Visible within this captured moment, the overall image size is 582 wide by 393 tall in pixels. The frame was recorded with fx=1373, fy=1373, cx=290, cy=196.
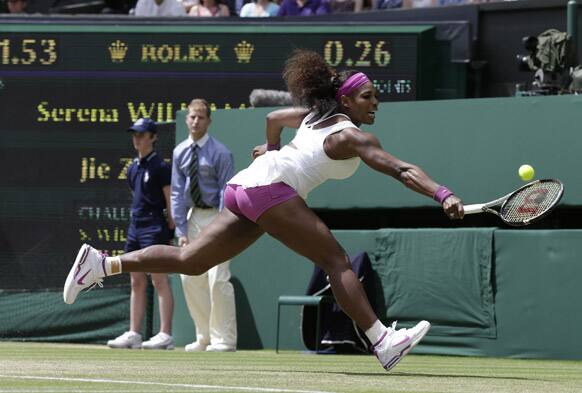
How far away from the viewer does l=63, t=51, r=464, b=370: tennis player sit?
735 cm

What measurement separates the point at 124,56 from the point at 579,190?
194 inches

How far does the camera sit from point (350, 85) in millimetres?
7773

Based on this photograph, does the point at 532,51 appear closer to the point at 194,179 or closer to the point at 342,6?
the point at 194,179

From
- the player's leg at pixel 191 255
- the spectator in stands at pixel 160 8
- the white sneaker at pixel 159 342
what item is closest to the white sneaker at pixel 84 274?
the player's leg at pixel 191 255

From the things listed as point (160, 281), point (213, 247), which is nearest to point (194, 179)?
point (160, 281)

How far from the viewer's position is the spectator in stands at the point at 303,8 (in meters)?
15.0

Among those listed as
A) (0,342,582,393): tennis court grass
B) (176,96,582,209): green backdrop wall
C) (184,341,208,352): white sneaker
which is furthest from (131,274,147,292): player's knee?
(176,96,582,209): green backdrop wall

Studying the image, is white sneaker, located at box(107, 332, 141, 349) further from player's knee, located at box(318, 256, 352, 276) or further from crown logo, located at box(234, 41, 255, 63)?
player's knee, located at box(318, 256, 352, 276)

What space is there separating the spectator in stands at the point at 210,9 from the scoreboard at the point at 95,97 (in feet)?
6.57

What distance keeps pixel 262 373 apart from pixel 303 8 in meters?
7.89

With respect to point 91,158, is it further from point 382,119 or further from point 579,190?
point 579,190

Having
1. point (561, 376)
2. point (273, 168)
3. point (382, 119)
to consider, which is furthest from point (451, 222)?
point (273, 168)

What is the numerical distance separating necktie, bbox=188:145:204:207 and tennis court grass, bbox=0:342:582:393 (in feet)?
5.10

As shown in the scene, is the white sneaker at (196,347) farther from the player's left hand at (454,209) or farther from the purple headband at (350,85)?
the player's left hand at (454,209)
